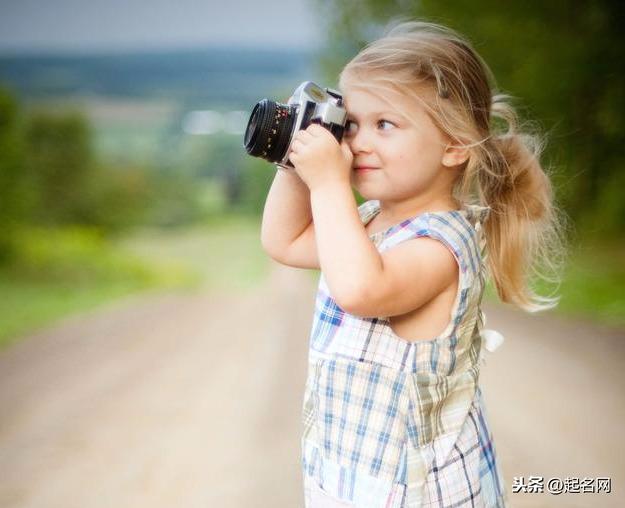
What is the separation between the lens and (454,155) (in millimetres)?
747

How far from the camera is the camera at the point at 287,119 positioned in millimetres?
693

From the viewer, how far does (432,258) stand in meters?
0.69

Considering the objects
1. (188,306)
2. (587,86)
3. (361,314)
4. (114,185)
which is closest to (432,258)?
(361,314)

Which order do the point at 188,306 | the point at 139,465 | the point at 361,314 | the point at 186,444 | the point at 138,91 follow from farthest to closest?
the point at 138,91, the point at 188,306, the point at 186,444, the point at 139,465, the point at 361,314

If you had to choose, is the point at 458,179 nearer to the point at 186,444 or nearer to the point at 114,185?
the point at 186,444

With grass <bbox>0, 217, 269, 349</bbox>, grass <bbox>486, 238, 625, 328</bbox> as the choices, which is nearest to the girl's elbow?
grass <bbox>486, 238, 625, 328</bbox>

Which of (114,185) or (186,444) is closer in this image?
(186,444)

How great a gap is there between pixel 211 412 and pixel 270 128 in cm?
157

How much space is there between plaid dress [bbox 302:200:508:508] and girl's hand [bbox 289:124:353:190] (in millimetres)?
99

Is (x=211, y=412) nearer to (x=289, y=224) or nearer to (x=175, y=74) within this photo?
(x=289, y=224)

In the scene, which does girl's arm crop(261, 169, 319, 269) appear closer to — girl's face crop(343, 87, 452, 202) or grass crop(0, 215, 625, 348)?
girl's face crop(343, 87, 452, 202)

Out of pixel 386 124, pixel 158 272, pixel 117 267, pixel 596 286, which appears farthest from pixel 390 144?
pixel 158 272

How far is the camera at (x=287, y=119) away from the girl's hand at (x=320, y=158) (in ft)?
0.05

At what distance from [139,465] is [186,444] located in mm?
168
